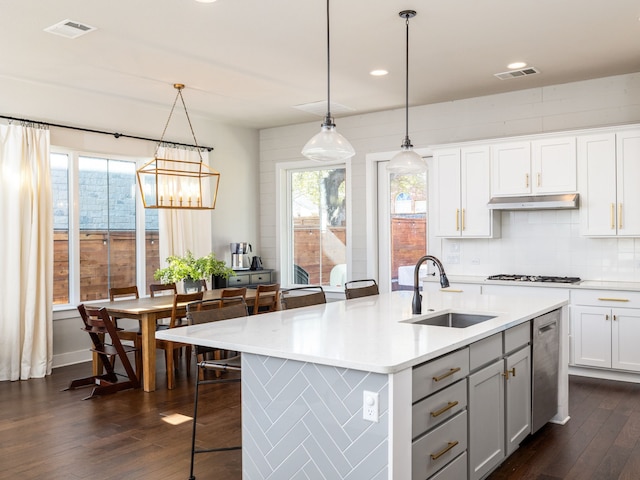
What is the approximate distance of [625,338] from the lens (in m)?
4.81

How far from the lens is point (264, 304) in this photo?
18.1 ft

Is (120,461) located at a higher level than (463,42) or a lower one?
lower

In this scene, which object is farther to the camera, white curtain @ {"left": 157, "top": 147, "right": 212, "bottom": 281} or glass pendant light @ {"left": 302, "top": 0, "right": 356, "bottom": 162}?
white curtain @ {"left": 157, "top": 147, "right": 212, "bottom": 281}

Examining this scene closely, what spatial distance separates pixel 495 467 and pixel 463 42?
9.94 ft

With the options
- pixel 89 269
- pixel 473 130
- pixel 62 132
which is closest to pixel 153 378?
pixel 89 269

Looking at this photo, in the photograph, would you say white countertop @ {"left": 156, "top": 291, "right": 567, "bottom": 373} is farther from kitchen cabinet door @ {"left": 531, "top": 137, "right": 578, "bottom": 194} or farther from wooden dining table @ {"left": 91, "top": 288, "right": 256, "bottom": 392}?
kitchen cabinet door @ {"left": 531, "top": 137, "right": 578, "bottom": 194}

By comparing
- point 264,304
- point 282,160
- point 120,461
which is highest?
point 282,160

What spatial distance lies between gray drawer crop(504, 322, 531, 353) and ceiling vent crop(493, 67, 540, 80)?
2697 mm

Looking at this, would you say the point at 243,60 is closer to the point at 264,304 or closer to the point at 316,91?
the point at 316,91

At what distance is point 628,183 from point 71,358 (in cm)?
554

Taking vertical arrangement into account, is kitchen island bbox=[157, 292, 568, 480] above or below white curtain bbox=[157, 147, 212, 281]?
below

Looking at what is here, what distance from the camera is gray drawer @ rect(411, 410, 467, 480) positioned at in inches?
88.0

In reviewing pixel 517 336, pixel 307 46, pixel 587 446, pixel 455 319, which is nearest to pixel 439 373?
pixel 517 336

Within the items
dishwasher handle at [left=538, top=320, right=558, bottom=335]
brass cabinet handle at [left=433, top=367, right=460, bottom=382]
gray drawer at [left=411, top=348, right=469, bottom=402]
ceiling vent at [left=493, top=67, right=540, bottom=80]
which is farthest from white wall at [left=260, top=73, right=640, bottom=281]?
brass cabinet handle at [left=433, top=367, right=460, bottom=382]
